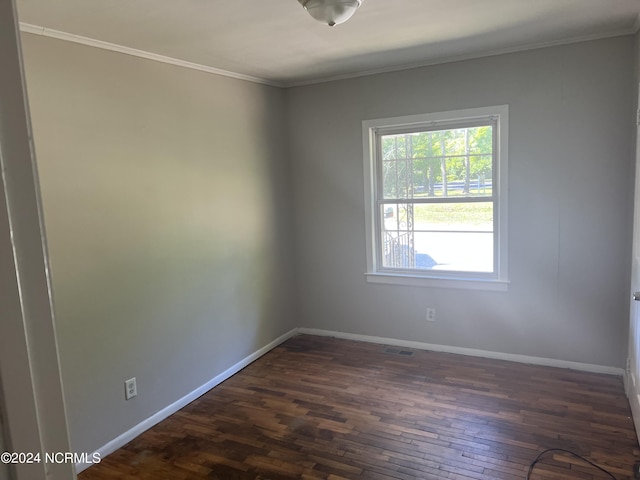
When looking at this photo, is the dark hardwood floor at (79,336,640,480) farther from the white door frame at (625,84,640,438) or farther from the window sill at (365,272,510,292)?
the window sill at (365,272,510,292)

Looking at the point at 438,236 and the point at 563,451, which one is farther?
the point at 438,236

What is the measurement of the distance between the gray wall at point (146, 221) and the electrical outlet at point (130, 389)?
0.04 metres

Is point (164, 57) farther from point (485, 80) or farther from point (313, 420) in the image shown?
point (313, 420)

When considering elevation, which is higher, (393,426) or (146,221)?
(146,221)

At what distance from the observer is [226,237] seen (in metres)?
3.59

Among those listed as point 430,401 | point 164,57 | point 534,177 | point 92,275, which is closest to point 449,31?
point 534,177

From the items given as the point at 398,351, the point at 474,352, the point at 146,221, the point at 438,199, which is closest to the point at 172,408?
the point at 146,221

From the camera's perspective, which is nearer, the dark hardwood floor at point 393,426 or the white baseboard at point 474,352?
the dark hardwood floor at point 393,426

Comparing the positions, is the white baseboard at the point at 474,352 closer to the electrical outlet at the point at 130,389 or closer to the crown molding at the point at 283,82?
the electrical outlet at the point at 130,389

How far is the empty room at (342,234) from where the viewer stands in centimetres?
245

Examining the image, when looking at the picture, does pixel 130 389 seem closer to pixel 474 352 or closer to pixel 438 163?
pixel 474 352

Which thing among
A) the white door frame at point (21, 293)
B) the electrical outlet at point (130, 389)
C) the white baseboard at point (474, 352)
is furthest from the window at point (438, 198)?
the white door frame at point (21, 293)

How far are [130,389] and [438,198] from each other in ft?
8.82

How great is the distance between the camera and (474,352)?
12.4ft
